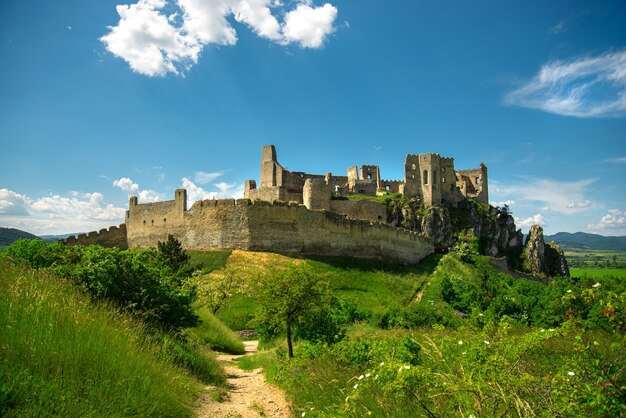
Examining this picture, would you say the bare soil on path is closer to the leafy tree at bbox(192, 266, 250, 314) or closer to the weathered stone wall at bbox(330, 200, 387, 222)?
the leafy tree at bbox(192, 266, 250, 314)

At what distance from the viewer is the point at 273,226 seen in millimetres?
36219

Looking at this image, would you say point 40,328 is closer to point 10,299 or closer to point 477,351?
point 10,299

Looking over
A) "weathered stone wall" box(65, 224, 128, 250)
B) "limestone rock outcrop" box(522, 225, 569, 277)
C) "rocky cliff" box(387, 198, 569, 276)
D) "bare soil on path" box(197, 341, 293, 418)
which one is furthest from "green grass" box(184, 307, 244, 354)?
"limestone rock outcrop" box(522, 225, 569, 277)

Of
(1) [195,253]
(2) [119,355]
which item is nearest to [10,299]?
(2) [119,355]

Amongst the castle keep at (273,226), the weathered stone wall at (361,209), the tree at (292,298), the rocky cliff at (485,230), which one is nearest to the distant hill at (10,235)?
the castle keep at (273,226)

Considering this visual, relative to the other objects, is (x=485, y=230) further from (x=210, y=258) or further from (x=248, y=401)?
(x=248, y=401)

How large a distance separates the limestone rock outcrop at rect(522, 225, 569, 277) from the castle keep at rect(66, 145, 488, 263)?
33343 mm

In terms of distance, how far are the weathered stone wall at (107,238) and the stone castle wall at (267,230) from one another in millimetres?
2792

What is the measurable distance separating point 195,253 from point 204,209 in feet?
14.3

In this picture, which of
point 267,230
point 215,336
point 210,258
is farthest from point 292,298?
point 267,230

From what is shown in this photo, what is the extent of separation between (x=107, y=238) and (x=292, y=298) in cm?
3728

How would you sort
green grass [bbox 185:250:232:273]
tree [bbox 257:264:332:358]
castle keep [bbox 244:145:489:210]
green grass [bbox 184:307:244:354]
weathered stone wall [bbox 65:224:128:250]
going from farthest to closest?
castle keep [bbox 244:145:489:210] → weathered stone wall [bbox 65:224:128:250] → green grass [bbox 185:250:232:273] → green grass [bbox 184:307:244:354] → tree [bbox 257:264:332:358]

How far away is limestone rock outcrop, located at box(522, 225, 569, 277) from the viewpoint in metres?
76.9

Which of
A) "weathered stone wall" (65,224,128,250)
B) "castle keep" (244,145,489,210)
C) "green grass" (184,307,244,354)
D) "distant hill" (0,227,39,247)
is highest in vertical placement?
"castle keep" (244,145,489,210)
